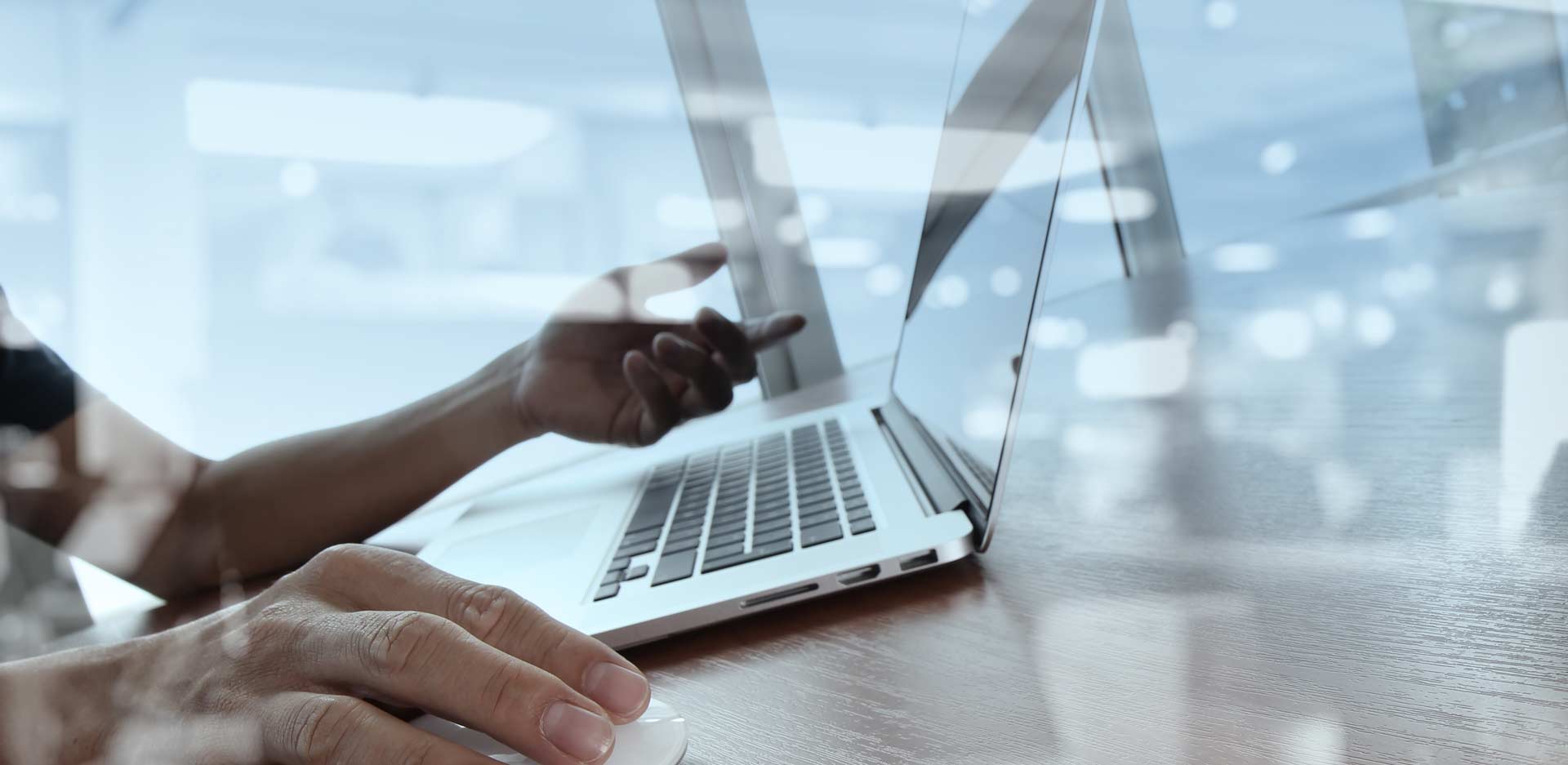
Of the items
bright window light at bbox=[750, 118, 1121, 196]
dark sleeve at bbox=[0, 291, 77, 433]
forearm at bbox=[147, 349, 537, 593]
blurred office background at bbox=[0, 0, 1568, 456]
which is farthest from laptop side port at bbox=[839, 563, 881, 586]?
bright window light at bbox=[750, 118, 1121, 196]

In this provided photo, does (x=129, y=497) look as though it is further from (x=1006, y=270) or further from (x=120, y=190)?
(x=1006, y=270)

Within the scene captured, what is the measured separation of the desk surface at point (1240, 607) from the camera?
0.24 meters

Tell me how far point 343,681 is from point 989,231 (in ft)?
1.54

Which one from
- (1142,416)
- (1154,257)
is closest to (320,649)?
(1142,416)

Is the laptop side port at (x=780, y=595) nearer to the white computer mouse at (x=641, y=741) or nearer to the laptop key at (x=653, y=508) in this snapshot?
the white computer mouse at (x=641, y=741)

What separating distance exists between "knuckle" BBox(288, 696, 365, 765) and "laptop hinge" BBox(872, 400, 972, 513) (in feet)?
0.86

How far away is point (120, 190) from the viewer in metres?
0.93

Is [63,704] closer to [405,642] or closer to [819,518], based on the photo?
[405,642]

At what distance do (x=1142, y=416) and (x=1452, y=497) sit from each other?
0.28m

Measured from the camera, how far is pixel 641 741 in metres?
0.27

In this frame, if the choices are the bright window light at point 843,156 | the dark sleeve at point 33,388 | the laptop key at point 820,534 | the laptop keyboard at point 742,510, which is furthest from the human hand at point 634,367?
the bright window light at point 843,156

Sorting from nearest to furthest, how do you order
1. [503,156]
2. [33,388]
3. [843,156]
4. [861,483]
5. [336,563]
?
[336,563] → [861,483] → [33,388] → [503,156] → [843,156]

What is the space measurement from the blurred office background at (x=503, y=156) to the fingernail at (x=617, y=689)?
296 millimetres

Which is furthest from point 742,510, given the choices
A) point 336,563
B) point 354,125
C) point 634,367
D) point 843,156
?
point 843,156
